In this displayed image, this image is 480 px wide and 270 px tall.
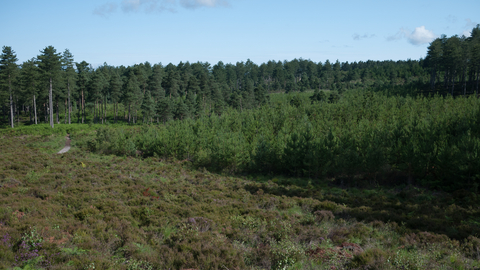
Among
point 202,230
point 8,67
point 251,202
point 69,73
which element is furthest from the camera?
point 69,73

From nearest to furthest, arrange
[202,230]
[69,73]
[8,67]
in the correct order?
[202,230], [8,67], [69,73]

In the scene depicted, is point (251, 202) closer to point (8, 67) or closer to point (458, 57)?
point (8, 67)

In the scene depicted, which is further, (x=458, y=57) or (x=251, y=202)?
(x=458, y=57)

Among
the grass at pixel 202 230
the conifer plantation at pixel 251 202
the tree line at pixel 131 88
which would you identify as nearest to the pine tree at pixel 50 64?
the tree line at pixel 131 88

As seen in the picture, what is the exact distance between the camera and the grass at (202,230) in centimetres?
845

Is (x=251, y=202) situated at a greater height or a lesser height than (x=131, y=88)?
lesser

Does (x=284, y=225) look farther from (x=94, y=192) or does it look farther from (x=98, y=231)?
(x=94, y=192)

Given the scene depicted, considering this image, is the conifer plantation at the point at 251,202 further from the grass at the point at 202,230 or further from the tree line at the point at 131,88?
the tree line at the point at 131,88

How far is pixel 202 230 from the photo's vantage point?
38.2 feet

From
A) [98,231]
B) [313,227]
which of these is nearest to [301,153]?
[313,227]

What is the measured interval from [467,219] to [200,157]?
2886 centimetres

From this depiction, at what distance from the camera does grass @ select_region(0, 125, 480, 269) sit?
8453 millimetres

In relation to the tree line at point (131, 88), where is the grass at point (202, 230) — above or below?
below

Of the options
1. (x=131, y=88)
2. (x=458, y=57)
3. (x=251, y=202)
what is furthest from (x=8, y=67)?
(x=458, y=57)
